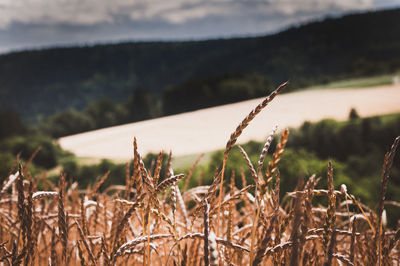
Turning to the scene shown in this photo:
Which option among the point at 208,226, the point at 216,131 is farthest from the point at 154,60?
the point at 208,226

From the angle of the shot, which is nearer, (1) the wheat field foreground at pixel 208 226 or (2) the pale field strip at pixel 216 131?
(1) the wheat field foreground at pixel 208 226

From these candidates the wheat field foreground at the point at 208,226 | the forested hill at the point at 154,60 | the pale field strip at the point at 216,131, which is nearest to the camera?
the wheat field foreground at the point at 208,226

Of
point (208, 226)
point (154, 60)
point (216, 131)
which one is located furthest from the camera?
point (154, 60)

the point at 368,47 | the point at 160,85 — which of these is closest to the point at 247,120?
the point at 368,47

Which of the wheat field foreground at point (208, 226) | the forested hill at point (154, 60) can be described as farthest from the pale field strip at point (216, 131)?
the forested hill at point (154, 60)

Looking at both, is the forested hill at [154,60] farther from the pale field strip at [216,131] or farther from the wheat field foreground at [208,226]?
the wheat field foreground at [208,226]

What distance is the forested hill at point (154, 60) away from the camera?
24.9 meters

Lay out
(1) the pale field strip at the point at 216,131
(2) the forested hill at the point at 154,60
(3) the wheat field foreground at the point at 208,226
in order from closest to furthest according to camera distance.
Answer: (3) the wheat field foreground at the point at 208,226, (1) the pale field strip at the point at 216,131, (2) the forested hill at the point at 154,60

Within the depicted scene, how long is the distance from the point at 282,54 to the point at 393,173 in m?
21.4

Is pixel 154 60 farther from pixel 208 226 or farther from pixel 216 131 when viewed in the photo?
pixel 208 226

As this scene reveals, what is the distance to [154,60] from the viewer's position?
67.3 m

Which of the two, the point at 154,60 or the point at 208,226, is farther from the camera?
the point at 154,60

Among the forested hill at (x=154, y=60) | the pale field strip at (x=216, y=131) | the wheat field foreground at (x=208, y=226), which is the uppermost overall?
the forested hill at (x=154, y=60)

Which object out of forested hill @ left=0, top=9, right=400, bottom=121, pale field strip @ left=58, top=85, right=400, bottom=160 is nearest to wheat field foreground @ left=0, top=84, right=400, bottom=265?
pale field strip @ left=58, top=85, right=400, bottom=160
